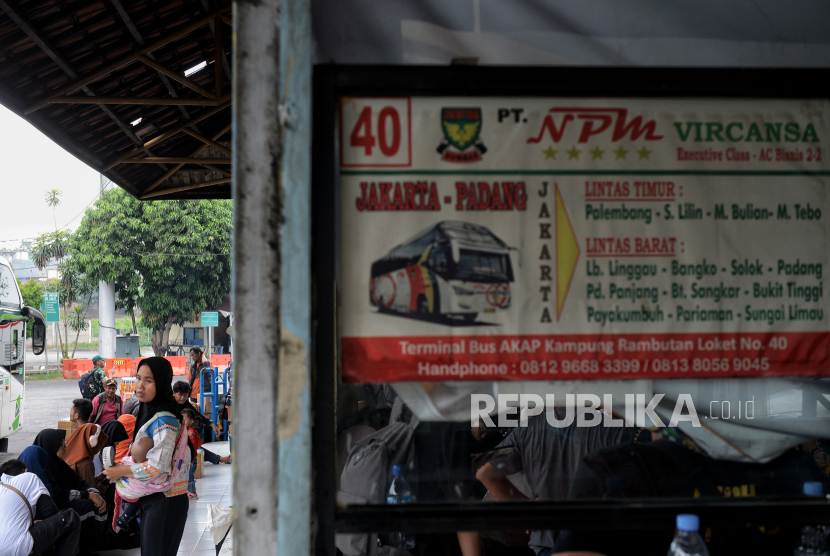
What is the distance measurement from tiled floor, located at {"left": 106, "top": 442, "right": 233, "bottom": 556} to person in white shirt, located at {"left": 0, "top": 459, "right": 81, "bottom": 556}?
898mm

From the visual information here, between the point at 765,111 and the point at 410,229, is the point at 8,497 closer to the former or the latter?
the point at 410,229

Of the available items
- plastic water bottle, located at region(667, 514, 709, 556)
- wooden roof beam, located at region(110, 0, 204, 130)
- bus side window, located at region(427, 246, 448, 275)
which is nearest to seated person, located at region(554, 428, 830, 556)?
plastic water bottle, located at region(667, 514, 709, 556)

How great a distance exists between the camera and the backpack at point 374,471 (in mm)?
1594

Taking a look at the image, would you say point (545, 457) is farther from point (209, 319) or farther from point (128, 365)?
point (209, 319)

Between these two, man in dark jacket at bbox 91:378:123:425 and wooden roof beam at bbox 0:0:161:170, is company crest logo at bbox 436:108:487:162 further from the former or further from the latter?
man in dark jacket at bbox 91:378:123:425

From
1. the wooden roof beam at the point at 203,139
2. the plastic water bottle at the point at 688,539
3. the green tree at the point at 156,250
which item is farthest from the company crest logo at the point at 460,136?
the green tree at the point at 156,250

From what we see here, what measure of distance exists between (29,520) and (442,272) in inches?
192

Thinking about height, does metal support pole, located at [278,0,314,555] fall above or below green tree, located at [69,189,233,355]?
below

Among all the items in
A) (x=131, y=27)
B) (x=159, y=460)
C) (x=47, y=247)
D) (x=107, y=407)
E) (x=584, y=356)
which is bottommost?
(x=107, y=407)

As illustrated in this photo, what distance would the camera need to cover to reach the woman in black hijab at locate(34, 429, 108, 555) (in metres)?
5.57

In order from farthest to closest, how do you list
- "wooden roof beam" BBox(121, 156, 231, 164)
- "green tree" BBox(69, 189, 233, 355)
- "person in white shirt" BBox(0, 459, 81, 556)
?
"green tree" BBox(69, 189, 233, 355), "wooden roof beam" BBox(121, 156, 231, 164), "person in white shirt" BBox(0, 459, 81, 556)

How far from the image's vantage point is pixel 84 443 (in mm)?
6293

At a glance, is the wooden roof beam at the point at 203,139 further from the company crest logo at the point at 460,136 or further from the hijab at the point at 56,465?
the company crest logo at the point at 460,136

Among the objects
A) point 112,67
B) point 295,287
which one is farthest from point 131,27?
point 295,287
